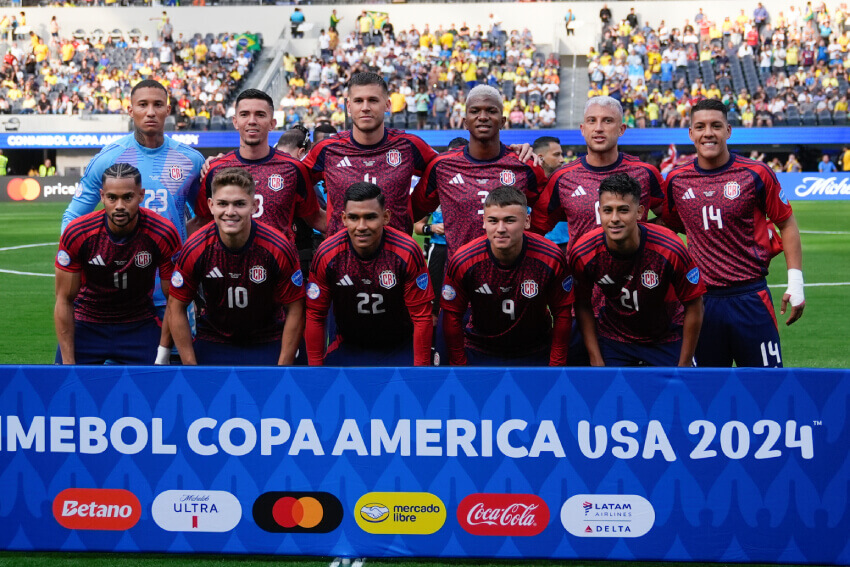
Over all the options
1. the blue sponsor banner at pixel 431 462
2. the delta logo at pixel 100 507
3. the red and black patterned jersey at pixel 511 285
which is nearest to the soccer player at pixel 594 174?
the red and black patterned jersey at pixel 511 285

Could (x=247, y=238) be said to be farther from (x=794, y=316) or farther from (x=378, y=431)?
(x=794, y=316)

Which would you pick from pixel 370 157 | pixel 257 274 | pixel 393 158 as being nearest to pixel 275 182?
pixel 370 157

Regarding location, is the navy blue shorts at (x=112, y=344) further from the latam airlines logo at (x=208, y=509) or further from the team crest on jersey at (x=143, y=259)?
the latam airlines logo at (x=208, y=509)

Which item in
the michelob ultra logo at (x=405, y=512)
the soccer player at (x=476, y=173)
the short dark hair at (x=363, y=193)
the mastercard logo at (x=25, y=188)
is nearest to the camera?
the michelob ultra logo at (x=405, y=512)

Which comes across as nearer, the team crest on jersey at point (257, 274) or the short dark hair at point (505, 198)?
the short dark hair at point (505, 198)

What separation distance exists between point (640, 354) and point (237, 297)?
7.60 feet

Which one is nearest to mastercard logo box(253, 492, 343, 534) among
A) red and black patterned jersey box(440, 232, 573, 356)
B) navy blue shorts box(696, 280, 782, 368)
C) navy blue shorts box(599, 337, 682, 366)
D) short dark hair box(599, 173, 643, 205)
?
red and black patterned jersey box(440, 232, 573, 356)

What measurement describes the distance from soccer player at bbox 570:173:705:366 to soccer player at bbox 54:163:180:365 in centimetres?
242

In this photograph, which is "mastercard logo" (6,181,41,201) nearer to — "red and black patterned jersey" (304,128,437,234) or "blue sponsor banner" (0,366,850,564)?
"red and black patterned jersey" (304,128,437,234)

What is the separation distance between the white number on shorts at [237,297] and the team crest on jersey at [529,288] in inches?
61.1

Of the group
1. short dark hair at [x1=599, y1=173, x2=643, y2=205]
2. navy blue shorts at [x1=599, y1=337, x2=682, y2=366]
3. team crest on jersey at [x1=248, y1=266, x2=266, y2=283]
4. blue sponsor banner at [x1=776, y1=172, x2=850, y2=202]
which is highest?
short dark hair at [x1=599, y1=173, x2=643, y2=205]

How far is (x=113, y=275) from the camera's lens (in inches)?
221

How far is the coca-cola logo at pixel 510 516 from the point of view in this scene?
14.0 feet

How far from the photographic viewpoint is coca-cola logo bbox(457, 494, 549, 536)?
14.0 feet
